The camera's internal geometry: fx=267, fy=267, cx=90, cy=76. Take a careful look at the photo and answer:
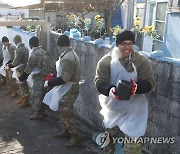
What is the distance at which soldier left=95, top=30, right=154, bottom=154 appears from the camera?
10.3ft

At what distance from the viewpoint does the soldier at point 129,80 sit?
314 centimetres

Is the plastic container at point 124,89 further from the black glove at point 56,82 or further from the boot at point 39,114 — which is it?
the boot at point 39,114

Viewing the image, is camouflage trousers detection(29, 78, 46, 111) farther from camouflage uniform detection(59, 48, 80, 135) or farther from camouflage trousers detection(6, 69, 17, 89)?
camouflage trousers detection(6, 69, 17, 89)

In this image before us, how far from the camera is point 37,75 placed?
5.75m

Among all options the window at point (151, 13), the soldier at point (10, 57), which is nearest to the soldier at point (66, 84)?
the soldier at point (10, 57)

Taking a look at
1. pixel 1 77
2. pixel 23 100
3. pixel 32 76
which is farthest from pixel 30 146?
pixel 1 77

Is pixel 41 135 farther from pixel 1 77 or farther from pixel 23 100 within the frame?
pixel 1 77

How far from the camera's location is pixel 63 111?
4.66 metres

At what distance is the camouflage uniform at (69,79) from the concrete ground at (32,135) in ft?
1.16

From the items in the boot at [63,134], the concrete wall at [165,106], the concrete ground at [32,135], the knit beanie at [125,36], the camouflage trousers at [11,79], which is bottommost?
the concrete ground at [32,135]

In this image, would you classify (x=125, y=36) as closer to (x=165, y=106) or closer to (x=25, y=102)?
(x=165, y=106)

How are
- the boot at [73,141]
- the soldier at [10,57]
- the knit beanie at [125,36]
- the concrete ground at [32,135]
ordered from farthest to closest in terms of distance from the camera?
the soldier at [10,57] → the boot at [73,141] → the concrete ground at [32,135] → the knit beanie at [125,36]

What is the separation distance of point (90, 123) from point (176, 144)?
7.53 ft

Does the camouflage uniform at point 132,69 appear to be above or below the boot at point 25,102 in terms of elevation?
above
